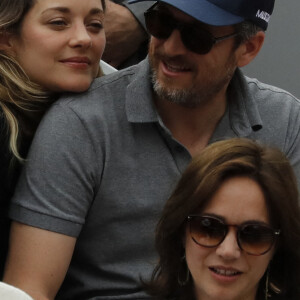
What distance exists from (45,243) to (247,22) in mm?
992

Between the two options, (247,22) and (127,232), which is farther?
(247,22)

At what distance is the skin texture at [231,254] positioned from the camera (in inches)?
98.6

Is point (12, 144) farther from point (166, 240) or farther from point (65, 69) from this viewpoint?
point (166, 240)

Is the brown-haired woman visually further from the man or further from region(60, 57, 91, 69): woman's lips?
region(60, 57, 91, 69): woman's lips

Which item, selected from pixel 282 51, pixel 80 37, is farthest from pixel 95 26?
pixel 282 51

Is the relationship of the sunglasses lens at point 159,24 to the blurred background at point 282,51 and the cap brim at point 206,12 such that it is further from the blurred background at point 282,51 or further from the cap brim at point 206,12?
the blurred background at point 282,51

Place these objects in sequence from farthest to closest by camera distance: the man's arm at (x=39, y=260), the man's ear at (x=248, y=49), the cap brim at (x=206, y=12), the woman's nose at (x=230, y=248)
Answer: the man's ear at (x=248, y=49), the cap brim at (x=206, y=12), the man's arm at (x=39, y=260), the woman's nose at (x=230, y=248)

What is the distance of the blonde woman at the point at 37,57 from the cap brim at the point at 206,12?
29cm

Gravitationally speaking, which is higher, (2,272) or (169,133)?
(169,133)

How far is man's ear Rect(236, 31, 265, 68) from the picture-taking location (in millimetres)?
3334

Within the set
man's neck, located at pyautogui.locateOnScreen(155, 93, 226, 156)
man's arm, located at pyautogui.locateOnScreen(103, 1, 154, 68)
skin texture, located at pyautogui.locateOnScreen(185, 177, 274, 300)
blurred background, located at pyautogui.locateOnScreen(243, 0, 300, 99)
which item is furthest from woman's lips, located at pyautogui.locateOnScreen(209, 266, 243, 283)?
blurred background, located at pyautogui.locateOnScreen(243, 0, 300, 99)

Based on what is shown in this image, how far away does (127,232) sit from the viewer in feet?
10.1

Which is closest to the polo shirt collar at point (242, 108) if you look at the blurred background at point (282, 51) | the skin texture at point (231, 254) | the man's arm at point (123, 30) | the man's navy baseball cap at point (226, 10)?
the man's navy baseball cap at point (226, 10)

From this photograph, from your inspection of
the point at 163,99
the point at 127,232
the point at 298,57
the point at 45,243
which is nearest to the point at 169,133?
the point at 163,99
